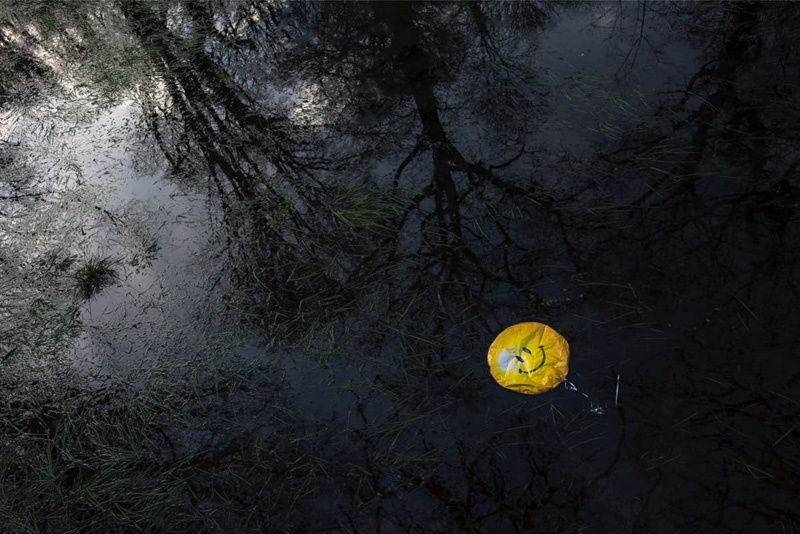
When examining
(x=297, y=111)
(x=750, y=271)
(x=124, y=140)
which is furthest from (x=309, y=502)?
(x=124, y=140)

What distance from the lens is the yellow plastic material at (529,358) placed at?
1.80m

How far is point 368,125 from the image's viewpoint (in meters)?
2.94

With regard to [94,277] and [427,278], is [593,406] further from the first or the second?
[94,277]

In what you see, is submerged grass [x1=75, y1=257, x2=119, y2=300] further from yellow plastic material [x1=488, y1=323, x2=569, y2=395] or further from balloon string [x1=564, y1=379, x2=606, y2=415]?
balloon string [x1=564, y1=379, x2=606, y2=415]

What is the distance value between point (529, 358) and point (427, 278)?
543 millimetres

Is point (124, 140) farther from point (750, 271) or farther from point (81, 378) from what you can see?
point (750, 271)

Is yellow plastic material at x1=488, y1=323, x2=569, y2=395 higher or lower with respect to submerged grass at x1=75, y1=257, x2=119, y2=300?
lower

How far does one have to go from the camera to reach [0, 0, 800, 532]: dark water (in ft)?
5.43

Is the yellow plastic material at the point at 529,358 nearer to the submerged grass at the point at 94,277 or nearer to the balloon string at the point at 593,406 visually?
the balloon string at the point at 593,406

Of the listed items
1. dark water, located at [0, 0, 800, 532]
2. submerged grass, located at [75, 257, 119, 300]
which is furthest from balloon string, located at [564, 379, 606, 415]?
submerged grass, located at [75, 257, 119, 300]

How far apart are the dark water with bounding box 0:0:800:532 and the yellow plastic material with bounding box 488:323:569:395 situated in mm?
41

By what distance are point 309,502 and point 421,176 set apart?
5.10ft

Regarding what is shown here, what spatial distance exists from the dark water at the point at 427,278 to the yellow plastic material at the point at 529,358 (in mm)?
41

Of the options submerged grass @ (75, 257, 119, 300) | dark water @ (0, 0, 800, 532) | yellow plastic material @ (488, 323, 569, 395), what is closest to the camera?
dark water @ (0, 0, 800, 532)
